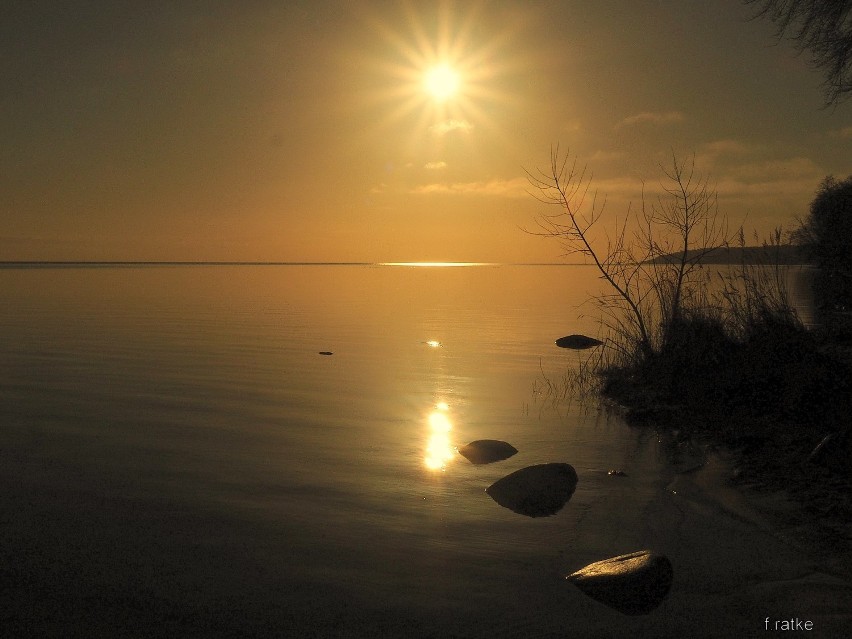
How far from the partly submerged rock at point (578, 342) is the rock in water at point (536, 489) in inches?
495

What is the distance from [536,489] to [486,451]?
5.59 ft

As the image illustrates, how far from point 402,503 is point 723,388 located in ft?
20.5

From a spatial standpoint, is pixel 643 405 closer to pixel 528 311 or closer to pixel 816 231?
pixel 816 231

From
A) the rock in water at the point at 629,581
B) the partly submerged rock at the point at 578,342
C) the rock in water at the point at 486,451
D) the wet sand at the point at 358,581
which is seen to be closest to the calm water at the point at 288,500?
the wet sand at the point at 358,581

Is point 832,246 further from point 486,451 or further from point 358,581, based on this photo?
point 358,581

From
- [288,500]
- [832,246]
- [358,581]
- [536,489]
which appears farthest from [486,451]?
[832,246]

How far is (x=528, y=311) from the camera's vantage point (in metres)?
33.7

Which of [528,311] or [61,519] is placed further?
[528,311]

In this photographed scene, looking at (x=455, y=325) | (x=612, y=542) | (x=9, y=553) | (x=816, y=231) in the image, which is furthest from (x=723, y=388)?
(x=455, y=325)

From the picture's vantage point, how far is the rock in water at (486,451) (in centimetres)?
842

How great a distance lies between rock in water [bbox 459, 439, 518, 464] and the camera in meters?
8.42

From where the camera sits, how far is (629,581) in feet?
15.8

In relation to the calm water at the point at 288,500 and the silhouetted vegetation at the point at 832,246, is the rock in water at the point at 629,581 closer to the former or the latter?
the calm water at the point at 288,500

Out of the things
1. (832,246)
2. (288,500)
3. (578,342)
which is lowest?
(288,500)
